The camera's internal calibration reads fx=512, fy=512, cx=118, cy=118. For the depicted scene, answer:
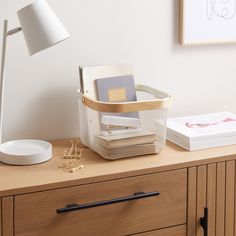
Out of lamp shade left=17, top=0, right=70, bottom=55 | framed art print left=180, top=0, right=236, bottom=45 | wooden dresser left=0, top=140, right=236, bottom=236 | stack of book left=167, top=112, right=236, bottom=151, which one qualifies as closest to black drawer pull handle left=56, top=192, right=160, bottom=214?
wooden dresser left=0, top=140, right=236, bottom=236

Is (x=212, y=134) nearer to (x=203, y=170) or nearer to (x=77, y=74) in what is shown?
(x=203, y=170)

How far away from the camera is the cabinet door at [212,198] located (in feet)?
4.96

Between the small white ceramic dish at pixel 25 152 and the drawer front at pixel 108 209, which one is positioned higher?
the small white ceramic dish at pixel 25 152

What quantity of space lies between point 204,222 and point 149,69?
1.93ft

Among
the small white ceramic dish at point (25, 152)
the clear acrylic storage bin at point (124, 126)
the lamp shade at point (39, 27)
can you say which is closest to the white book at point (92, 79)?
the clear acrylic storage bin at point (124, 126)

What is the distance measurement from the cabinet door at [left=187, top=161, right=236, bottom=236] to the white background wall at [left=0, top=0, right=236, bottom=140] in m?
0.43

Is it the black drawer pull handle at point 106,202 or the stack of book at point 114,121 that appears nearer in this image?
the black drawer pull handle at point 106,202

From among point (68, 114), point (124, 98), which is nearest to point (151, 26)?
point (124, 98)

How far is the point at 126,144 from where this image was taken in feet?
4.93

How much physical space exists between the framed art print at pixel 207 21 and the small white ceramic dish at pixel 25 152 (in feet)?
2.17

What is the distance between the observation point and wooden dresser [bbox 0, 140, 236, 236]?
1.31 m

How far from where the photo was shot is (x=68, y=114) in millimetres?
1741

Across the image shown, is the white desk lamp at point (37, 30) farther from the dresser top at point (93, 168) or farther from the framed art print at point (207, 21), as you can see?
the framed art print at point (207, 21)

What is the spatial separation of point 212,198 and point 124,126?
13.5 inches
